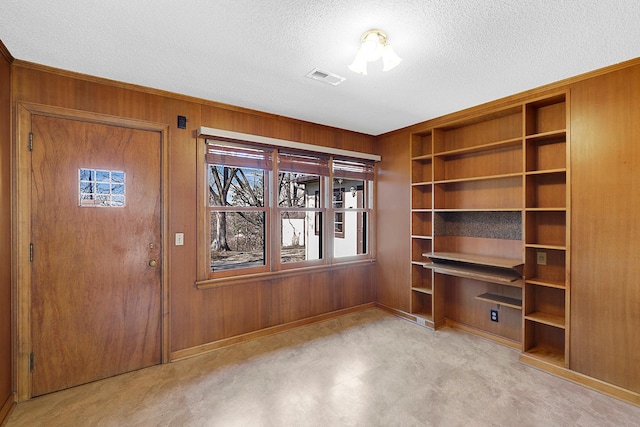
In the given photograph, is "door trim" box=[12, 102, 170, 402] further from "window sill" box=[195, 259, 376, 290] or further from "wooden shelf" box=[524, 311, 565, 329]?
"wooden shelf" box=[524, 311, 565, 329]

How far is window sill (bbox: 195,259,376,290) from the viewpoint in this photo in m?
3.01

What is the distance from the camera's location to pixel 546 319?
2695 millimetres

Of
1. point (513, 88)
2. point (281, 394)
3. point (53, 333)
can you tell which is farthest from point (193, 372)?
point (513, 88)

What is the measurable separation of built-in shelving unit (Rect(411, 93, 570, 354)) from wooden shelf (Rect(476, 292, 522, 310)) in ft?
0.03

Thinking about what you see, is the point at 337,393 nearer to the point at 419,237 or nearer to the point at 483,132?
the point at 419,237

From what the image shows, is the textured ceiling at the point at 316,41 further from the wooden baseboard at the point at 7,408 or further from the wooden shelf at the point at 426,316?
the wooden shelf at the point at 426,316

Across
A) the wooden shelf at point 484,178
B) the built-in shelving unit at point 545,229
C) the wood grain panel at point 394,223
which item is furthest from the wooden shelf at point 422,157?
the built-in shelving unit at point 545,229

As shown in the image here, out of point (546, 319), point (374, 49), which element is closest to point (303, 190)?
point (374, 49)

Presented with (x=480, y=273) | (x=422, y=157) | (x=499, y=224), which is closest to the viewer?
(x=480, y=273)

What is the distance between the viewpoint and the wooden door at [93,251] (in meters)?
2.29

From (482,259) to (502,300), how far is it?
1.49ft

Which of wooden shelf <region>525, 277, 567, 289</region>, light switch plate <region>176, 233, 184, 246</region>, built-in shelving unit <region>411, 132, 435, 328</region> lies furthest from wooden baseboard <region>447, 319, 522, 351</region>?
light switch plate <region>176, 233, 184, 246</region>

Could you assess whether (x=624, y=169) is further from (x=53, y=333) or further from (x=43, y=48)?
(x=53, y=333)

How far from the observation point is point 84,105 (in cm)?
243
